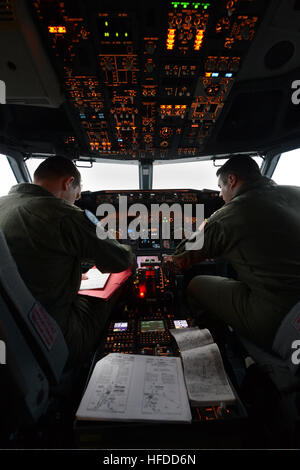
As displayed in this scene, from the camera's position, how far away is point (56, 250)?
92cm

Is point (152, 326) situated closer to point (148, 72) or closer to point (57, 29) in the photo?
point (148, 72)

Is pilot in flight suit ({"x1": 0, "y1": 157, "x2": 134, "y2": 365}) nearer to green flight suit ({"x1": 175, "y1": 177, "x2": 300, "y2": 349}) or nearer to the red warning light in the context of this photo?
green flight suit ({"x1": 175, "y1": 177, "x2": 300, "y2": 349})

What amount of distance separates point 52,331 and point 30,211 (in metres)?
0.53

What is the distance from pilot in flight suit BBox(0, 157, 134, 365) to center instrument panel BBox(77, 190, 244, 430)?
18 cm

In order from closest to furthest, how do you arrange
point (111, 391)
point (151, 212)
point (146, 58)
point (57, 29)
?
1. point (111, 391)
2. point (57, 29)
3. point (146, 58)
4. point (151, 212)

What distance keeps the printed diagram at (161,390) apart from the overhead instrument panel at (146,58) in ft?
6.11

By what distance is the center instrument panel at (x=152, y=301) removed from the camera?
0.98 m

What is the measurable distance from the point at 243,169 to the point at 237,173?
0.04 metres

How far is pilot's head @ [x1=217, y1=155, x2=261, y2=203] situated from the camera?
1.28 m

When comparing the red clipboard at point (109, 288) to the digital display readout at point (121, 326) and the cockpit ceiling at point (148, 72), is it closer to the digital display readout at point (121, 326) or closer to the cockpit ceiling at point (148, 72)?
the digital display readout at point (121, 326)

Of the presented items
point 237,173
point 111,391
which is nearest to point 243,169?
point 237,173

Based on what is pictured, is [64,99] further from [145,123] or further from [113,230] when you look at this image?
[113,230]
